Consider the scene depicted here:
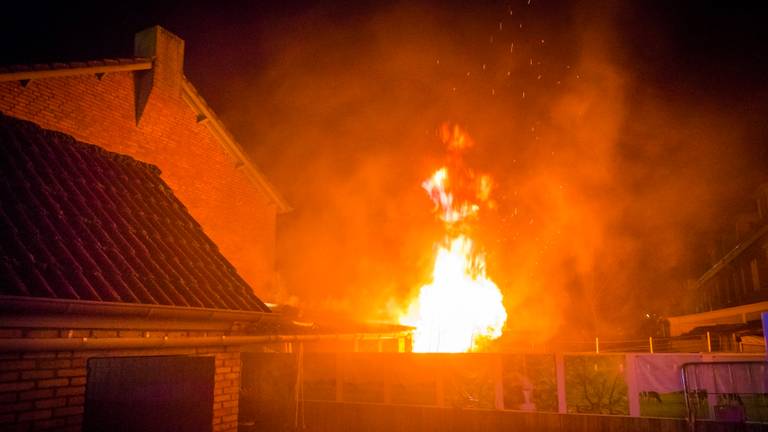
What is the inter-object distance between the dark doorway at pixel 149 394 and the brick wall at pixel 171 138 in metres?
6.57

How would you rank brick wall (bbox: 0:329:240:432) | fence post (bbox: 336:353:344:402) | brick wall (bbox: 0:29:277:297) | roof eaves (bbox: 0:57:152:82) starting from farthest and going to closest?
fence post (bbox: 336:353:344:402)
brick wall (bbox: 0:29:277:297)
roof eaves (bbox: 0:57:152:82)
brick wall (bbox: 0:329:240:432)

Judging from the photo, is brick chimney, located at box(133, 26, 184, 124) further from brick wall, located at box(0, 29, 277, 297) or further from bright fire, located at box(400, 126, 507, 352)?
bright fire, located at box(400, 126, 507, 352)

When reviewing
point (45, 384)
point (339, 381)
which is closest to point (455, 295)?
point (339, 381)

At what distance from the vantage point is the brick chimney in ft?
43.0

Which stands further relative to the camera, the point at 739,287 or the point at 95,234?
the point at 739,287

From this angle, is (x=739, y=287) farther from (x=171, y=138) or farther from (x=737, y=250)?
(x=171, y=138)

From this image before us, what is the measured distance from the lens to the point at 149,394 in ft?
22.4

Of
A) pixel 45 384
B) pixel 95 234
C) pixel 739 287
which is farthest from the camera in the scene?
pixel 739 287

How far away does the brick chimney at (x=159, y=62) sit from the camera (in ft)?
43.0

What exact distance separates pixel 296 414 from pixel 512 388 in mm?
4733

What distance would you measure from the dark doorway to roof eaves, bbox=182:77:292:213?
9.05 metres

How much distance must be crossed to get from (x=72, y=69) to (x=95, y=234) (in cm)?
568

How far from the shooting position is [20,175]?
7.40 metres

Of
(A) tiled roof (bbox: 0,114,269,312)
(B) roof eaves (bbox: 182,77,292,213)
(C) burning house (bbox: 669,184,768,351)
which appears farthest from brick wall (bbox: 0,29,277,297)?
(C) burning house (bbox: 669,184,768,351)
